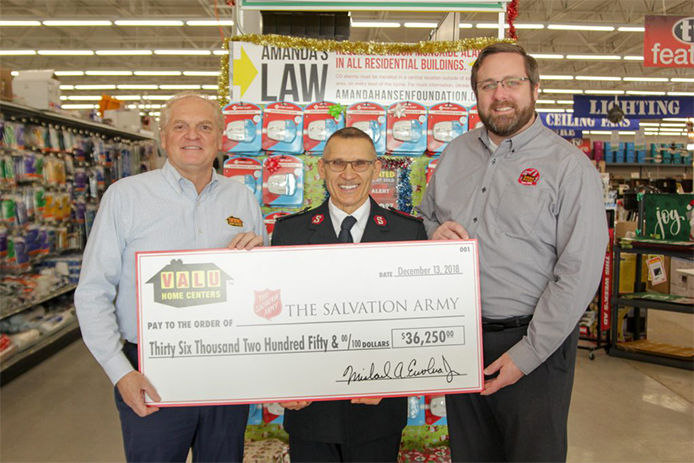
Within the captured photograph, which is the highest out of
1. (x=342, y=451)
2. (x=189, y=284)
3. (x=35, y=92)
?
(x=35, y=92)

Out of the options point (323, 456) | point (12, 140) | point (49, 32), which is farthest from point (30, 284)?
point (49, 32)

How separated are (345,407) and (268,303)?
479mm

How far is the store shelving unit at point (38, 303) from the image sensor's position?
448cm

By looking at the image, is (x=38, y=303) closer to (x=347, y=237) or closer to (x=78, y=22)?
(x=347, y=237)

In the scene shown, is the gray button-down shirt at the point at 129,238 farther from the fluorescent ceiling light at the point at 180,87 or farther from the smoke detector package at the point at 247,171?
the fluorescent ceiling light at the point at 180,87

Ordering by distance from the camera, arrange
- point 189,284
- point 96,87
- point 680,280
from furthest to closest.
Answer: point 96,87 → point 680,280 → point 189,284

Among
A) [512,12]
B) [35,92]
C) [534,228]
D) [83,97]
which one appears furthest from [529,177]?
[83,97]

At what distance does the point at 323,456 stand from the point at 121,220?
1.08 meters

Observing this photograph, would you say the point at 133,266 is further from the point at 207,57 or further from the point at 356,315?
the point at 207,57

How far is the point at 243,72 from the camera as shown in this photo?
3213 millimetres

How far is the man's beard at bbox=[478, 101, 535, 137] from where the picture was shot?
5.80 ft

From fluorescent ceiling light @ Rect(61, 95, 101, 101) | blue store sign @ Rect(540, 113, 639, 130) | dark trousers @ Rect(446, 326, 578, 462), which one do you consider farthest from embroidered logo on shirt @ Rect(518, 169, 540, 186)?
fluorescent ceiling light @ Rect(61, 95, 101, 101)

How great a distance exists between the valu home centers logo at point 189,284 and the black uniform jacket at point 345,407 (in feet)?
0.98

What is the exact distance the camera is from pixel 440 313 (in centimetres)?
173
